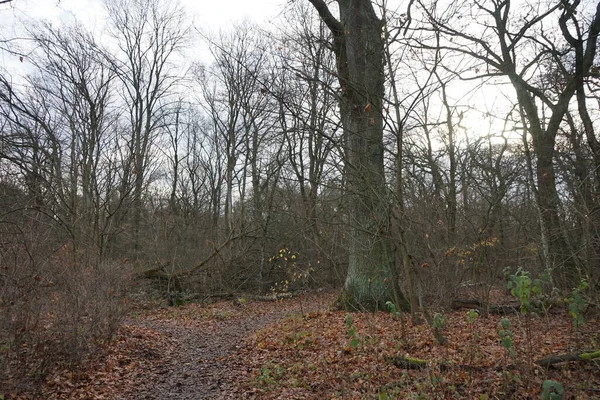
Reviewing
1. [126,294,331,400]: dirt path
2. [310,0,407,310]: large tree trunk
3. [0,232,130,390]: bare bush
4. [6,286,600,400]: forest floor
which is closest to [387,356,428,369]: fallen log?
[6,286,600,400]: forest floor

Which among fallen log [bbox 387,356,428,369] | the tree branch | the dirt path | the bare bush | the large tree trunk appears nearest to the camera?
the bare bush

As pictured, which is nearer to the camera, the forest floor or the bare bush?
the forest floor

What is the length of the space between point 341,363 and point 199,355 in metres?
3.27

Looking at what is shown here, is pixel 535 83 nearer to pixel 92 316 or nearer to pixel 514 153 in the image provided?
pixel 514 153

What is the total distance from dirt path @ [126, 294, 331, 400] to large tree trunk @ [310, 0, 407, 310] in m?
1.31

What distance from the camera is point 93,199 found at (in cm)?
1374

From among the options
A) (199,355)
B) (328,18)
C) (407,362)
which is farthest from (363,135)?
(199,355)

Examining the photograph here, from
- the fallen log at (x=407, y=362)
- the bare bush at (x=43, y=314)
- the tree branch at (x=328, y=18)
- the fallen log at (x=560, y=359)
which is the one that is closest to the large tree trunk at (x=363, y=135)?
the tree branch at (x=328, y=18)

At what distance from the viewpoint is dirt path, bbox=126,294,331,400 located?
228 inches

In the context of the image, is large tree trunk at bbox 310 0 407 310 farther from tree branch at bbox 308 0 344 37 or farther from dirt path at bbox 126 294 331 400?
dirt path at bbox 126 294 331 400

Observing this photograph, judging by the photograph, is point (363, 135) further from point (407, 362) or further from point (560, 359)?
point (560, 359)

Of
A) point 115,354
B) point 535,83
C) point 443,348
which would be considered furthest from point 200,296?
point 535,83

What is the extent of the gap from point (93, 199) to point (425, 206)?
10.9 meters

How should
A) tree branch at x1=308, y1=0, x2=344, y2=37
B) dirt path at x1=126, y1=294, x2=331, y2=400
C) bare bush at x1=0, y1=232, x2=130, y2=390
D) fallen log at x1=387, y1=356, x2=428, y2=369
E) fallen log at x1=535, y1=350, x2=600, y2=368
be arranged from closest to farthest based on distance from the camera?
fallen log at x1=535, y1=350, x2=600, y2=368
bare bush at x1=0, y1=232, x2=130, y2=390
fallen log at x1=387, y1=356, x2=428, y2=369
dirt path at x1=126, y1=294, x2=331, y2=400
tree branch at x1=308, y1=0, x2=344, y2=37
